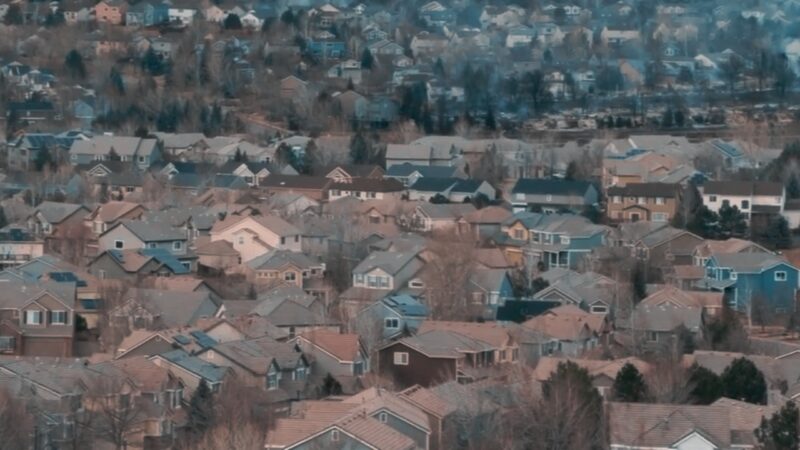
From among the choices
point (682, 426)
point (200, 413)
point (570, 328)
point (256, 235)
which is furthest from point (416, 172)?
point (682, 426)

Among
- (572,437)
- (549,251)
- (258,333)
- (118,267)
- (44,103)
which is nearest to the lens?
(572,437)

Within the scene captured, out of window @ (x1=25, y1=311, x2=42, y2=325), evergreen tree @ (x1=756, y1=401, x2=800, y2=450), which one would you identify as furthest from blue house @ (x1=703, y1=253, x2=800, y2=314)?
evergreen tree @ (x1=756, y1=401, x2=800, y2=450)

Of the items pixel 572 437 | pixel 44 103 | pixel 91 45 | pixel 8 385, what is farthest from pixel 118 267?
pixel 91 45

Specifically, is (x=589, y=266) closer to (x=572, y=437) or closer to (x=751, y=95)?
(x=572, y=437)

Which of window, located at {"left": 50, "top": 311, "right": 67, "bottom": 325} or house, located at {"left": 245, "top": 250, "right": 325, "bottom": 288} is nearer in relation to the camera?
window, located at {"left": 50, "top": 311, "right": 67, "bottom": 325}

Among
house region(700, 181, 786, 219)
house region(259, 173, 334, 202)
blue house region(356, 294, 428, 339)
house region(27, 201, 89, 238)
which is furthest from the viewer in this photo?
house region(259, 173, 334, 202)

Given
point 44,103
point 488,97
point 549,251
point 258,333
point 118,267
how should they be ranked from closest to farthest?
point 258,333, point 118,267, point 549,251, point 44,103, point 488,97

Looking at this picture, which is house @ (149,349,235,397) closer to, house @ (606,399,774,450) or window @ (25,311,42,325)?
window @ (25,311,42,325)
